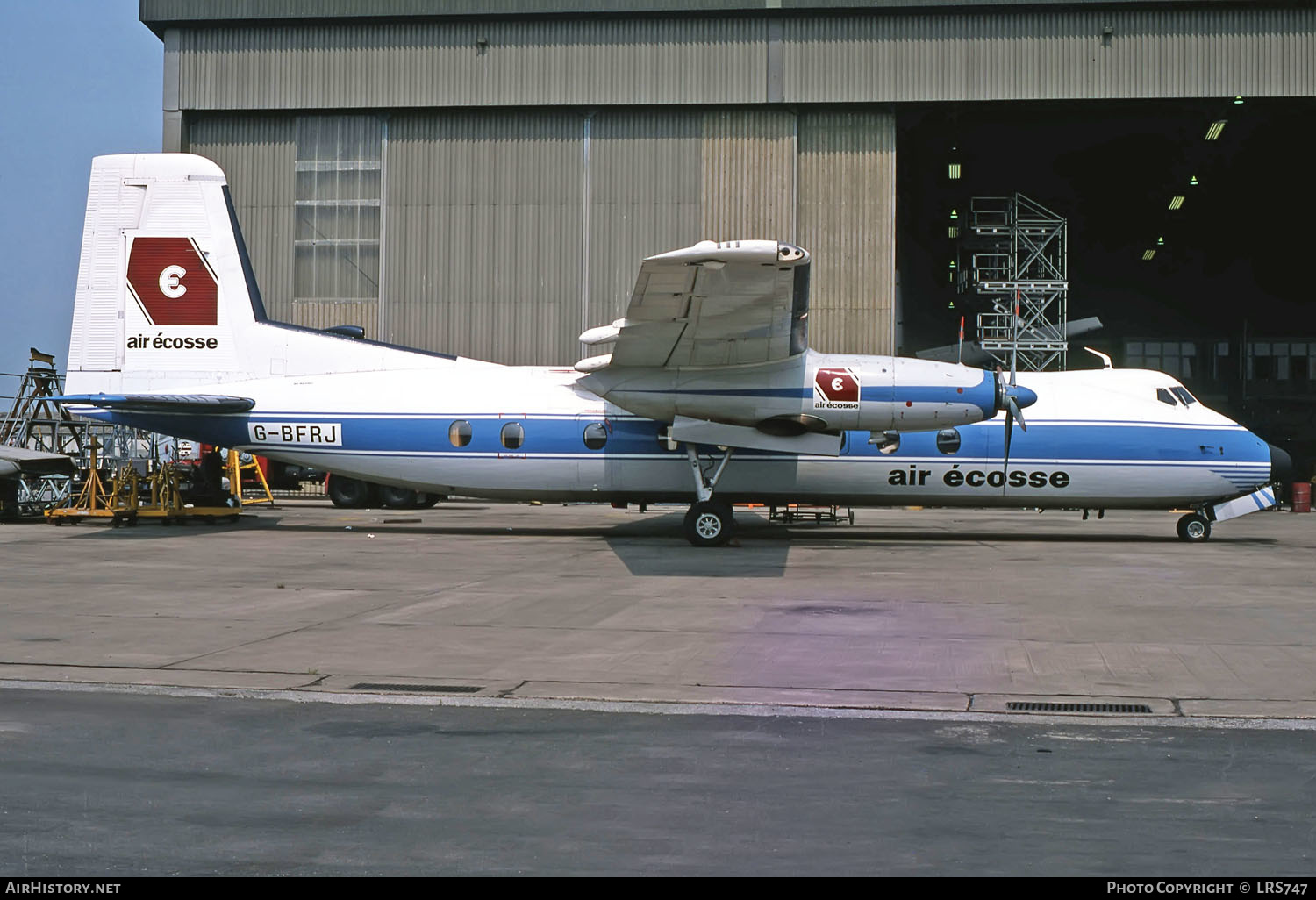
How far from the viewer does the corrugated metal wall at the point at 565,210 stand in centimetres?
3731

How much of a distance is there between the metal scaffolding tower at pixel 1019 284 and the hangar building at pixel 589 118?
8256 millimetres

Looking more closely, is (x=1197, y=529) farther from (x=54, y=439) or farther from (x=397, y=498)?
(x=54, y=439)

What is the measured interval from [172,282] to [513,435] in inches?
300

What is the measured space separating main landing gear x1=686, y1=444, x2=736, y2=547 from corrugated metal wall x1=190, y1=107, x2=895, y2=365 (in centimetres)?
1637

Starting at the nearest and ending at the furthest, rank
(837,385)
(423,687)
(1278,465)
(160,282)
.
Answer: (423,687) < (837,385) < (1278,465) < (160,282)

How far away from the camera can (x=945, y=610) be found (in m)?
13.3

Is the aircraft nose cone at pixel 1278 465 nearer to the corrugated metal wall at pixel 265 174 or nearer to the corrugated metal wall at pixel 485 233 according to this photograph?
the corrugated metal wall at pixel 485 233

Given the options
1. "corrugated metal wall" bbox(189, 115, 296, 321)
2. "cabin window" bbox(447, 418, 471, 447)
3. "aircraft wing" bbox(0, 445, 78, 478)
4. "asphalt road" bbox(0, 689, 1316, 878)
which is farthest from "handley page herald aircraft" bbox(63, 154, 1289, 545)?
"corrugated metal wall" bbox(189, 115, 296, 321)

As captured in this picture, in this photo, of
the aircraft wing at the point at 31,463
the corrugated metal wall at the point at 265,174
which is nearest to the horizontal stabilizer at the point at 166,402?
the aircraft wing at the point at 31,463

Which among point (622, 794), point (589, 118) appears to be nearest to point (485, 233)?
point (589, 118)

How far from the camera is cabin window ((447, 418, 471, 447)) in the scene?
22.8 meters

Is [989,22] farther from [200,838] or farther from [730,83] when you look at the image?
[200,838]

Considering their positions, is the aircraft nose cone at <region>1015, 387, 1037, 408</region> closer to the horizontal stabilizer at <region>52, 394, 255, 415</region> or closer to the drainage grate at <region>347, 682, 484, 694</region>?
the horizontal stabilizer at <region>52, 394, 255, 415</region>

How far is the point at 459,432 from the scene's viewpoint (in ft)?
75.0
